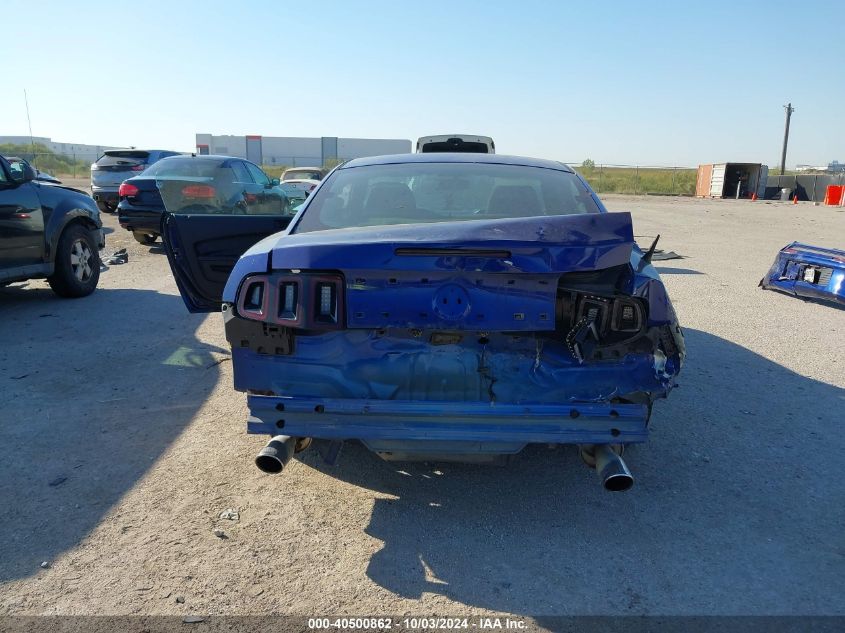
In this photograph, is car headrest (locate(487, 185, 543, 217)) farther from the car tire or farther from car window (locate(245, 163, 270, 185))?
car window (locate(245, 163, 270, 185))

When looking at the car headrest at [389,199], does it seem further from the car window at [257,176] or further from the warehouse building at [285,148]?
the warehouse building at [285,148]

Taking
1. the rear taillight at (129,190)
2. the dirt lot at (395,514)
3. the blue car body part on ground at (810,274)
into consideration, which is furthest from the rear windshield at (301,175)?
the dirt lot at (395,514)

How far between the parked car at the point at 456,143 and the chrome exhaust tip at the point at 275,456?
27.5 feet

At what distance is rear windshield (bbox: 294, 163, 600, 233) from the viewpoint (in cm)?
374

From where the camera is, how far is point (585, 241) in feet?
9.11


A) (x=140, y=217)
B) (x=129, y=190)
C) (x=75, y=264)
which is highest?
(x=129, y=190)

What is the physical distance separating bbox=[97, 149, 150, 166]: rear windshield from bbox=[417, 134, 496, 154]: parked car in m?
9.24

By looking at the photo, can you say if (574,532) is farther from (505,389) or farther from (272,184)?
(272,184)

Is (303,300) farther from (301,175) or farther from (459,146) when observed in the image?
(301,175)

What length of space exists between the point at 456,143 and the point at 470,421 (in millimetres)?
8661

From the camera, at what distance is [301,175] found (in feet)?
74.5

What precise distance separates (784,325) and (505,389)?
559 cm

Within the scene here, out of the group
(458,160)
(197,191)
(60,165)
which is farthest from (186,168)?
(60,165)

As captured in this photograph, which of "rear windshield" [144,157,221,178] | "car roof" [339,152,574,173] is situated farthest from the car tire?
"car roof" [339,152,574,173]
